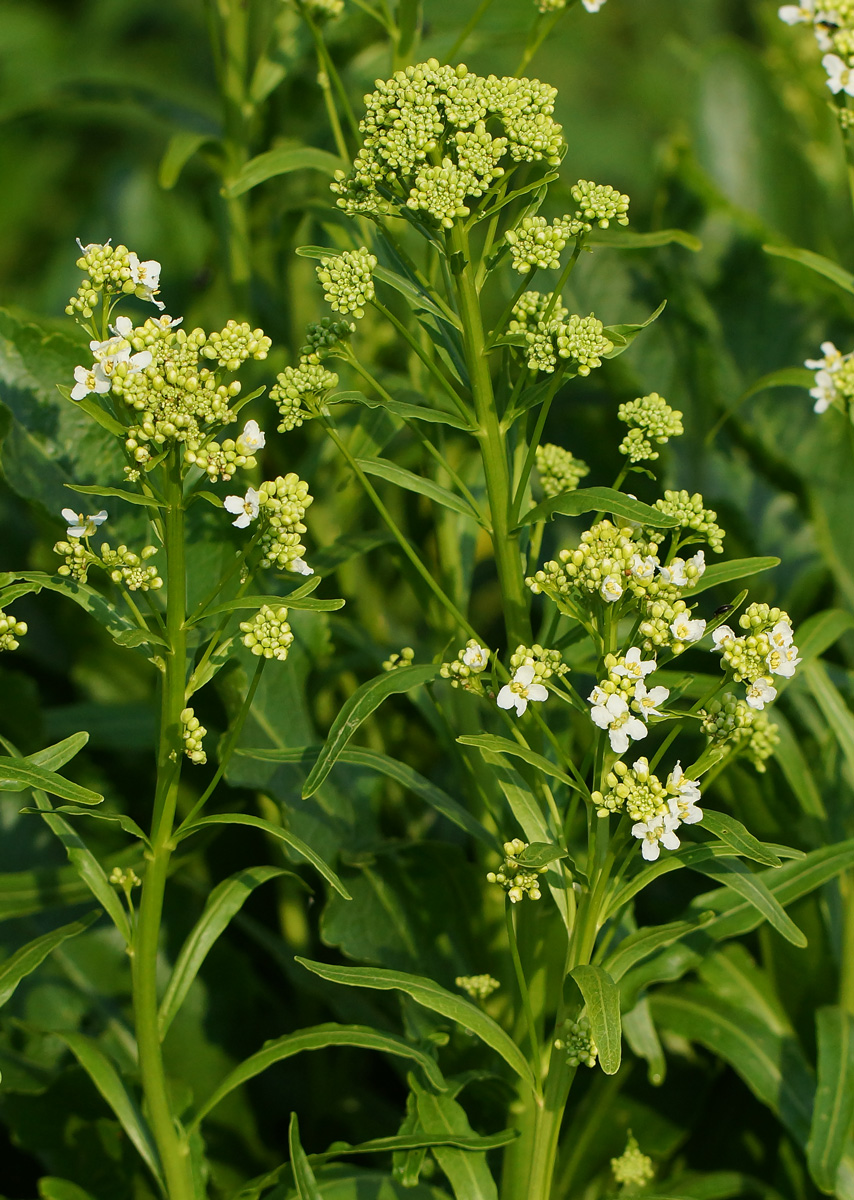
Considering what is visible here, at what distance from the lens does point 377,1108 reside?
1755 millimetres

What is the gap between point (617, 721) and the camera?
3.50 feet

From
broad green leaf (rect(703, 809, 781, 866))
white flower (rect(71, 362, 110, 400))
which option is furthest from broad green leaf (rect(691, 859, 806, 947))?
white flower (rect(71, 362, 110, 400))

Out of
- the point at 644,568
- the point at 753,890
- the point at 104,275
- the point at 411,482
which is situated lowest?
the point at 753,890

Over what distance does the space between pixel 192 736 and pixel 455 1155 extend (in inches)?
20.7

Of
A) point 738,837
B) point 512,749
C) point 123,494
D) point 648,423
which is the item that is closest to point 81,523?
point 123,494

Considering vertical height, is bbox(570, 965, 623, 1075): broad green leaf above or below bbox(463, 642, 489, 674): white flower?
below

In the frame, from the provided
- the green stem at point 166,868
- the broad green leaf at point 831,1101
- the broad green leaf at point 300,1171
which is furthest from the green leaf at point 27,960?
the broad green leaf at point 831,1101

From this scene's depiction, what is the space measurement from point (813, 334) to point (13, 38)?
140 inches

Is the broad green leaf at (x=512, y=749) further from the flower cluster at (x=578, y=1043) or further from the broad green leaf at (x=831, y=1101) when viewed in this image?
the broad green leaf at (x=831, y=1101)

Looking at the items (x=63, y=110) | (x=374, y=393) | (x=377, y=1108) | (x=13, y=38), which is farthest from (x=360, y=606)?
(x=13, y=38)

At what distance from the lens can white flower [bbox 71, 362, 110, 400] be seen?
3.54 feet

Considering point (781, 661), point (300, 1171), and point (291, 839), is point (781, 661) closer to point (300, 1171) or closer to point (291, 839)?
point (291, 839)

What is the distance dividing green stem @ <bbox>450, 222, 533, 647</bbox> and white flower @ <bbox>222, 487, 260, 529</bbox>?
24 cm

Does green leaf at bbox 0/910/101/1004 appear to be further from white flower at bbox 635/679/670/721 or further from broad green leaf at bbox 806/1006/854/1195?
broad green leaf at bbox 806/1006/854/1195
